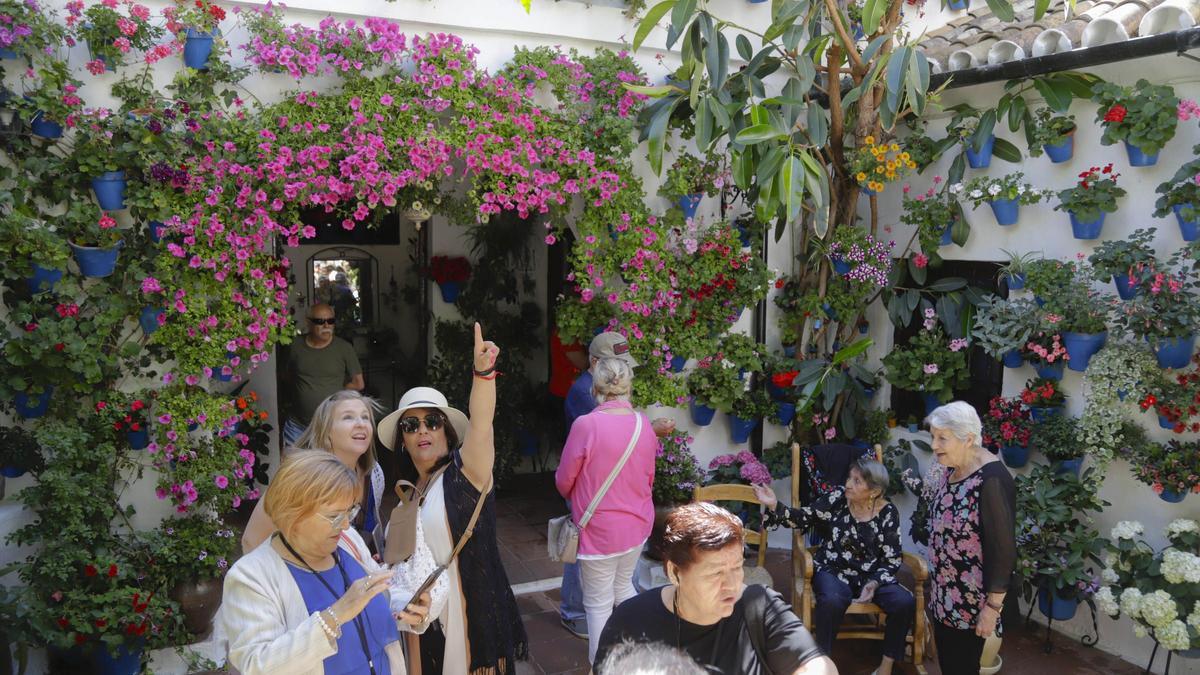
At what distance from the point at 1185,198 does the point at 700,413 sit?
3.36 meters

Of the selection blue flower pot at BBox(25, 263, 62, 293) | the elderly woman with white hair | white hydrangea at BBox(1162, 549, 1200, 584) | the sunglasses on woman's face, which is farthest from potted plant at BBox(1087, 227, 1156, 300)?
blue flower pot at BBox(25, 263, 62, 293)

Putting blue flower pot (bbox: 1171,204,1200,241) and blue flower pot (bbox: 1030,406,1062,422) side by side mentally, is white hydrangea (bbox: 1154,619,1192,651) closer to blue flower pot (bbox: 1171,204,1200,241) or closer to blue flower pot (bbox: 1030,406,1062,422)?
blue flower pot (bbox: 1030,406,1062,422)

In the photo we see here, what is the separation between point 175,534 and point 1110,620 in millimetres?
5495

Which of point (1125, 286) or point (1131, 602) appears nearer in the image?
point (1131, 602)

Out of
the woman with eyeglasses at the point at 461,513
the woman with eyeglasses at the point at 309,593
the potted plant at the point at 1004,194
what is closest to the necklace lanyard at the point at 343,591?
the woman with eyeglasses at the point at 309,593

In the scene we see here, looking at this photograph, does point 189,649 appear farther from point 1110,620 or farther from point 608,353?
point 1110,620

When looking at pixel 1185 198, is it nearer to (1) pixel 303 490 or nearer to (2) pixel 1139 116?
(2) pixel 1139 116

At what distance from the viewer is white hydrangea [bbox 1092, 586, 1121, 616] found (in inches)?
185

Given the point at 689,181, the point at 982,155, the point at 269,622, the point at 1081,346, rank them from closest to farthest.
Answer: the point at 269,622 < the point at 1081,346 < the point at 982,155 < the point at 689,181

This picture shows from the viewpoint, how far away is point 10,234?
4.20 m

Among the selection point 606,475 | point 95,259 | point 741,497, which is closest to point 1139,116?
point 741,497

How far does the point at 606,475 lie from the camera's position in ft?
13.9

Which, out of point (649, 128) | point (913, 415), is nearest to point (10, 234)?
point (649, 128)

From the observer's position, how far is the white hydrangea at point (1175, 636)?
14.3 feet
